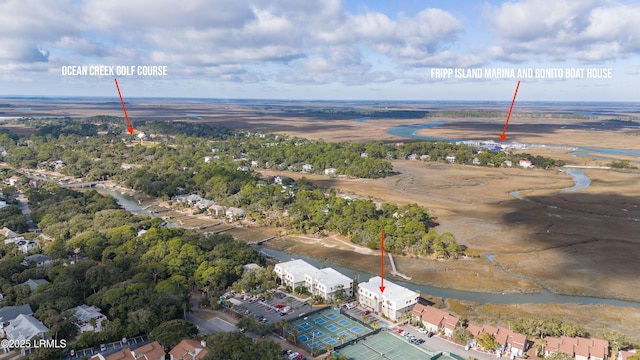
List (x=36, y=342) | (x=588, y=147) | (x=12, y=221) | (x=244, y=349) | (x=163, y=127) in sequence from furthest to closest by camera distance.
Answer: (x=163, y=127) → (x=588, y=147) → (x=12, y=221) → (x=36, y=342) → (x=244, y=349)

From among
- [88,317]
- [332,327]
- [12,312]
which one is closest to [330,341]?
[332,327]

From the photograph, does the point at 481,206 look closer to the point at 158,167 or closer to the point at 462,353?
the point at 462,353

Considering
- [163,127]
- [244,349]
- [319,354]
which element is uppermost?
[163,127]

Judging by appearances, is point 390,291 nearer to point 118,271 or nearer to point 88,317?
point 88,317

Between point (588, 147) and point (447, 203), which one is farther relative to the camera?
point (588, 147)

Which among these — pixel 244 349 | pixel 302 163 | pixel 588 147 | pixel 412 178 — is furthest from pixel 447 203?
pixel 588 147
